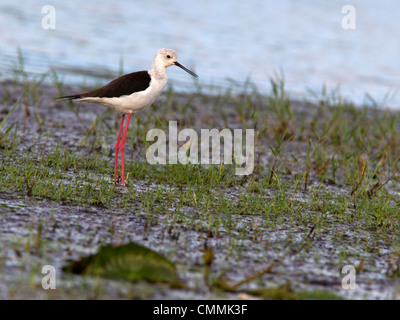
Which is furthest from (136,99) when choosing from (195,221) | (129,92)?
(195,221)

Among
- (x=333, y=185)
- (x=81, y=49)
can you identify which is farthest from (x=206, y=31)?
(x=333, y=185)

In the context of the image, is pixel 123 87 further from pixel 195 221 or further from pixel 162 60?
pixel 195 221

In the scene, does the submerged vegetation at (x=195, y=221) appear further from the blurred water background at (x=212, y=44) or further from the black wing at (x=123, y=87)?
the blurred water background at (x=212, y=44)

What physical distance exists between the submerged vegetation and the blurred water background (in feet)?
10.6

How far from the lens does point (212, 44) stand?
45.3 ft

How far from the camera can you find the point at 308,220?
4.54m

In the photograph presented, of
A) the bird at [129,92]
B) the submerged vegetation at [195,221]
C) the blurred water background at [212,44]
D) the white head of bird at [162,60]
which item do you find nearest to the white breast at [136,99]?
the bird at [129,92]

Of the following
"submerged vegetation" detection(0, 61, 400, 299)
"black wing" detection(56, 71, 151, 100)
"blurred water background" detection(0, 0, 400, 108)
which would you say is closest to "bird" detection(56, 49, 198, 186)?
"black wing" detection(56, 71, 151, 100)

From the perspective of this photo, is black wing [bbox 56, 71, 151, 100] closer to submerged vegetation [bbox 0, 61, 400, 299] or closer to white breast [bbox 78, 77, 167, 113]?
white breast [bbox 78, 77, 167, 113]

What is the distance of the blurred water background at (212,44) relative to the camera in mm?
11031

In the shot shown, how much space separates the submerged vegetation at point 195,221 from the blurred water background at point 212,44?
3.23m

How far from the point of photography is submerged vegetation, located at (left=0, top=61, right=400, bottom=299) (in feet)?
10.4
